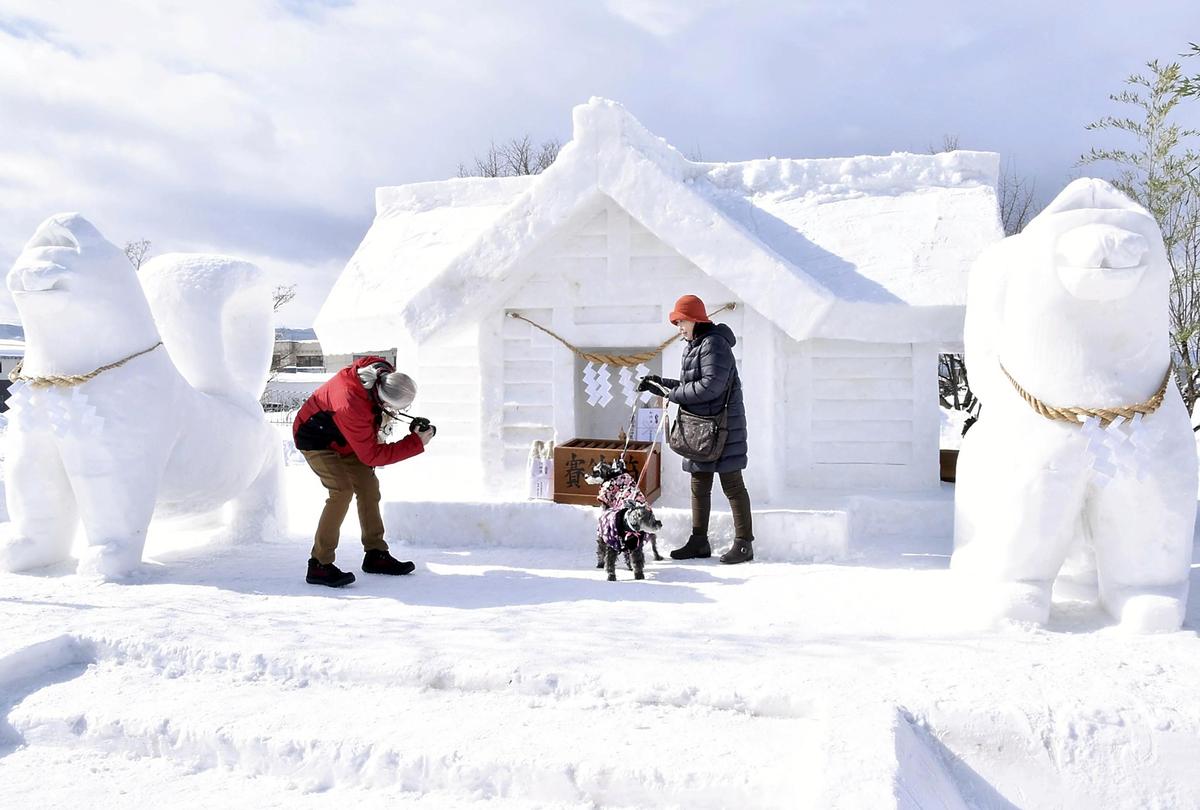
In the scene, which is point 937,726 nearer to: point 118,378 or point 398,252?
point 118,378

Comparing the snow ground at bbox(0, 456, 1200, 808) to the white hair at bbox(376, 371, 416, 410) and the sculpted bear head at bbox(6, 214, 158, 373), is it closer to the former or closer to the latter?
the white hair at bbox(376, 371, 416, 410)

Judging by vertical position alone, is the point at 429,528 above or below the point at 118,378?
below

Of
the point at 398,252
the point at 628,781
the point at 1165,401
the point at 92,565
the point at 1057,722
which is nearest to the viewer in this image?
the point at 628,781

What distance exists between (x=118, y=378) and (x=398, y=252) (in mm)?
4366

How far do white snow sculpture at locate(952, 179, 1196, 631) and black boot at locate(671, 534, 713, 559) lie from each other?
183cm

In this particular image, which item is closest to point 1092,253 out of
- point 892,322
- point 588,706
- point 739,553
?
point 892,322

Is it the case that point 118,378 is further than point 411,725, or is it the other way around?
point 118,378

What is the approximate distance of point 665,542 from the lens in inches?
216

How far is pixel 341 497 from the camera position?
4668 mm

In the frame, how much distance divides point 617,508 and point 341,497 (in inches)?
66.0

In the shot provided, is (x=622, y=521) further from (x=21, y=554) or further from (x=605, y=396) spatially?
(x=21, y=554)

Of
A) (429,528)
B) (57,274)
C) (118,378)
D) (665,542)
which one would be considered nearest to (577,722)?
(665,542)

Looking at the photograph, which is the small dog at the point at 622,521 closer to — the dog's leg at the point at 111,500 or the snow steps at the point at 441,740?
the snow steps at the point at 441,740

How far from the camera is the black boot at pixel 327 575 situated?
454 centimetres
